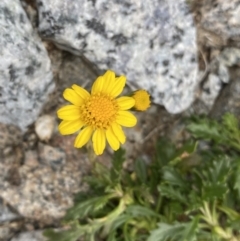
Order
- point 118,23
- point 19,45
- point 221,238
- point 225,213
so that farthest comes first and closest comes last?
point 225,213 < point 221,238 < point 118,23 < point 19,45

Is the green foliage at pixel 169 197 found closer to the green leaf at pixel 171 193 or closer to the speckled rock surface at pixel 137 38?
the green leaf at pixel 171 193

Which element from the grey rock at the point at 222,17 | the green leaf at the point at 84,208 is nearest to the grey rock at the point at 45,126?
the green leaf at the point at 84,208

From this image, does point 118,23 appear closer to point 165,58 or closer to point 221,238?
point 165,58

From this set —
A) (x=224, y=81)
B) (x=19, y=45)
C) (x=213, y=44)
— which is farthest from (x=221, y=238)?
(x=19, y=45)

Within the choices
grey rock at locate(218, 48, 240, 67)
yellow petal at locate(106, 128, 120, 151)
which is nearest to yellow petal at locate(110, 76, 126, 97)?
yellow petal at locate(106, 128, 120, 151)

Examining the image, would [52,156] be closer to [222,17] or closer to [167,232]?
[167,232]

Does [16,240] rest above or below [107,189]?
below
